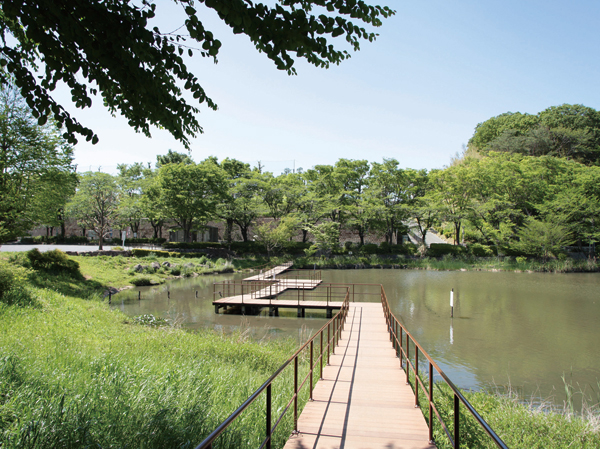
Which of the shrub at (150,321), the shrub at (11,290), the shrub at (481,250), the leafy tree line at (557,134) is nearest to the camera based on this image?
the shrub at (11,290)

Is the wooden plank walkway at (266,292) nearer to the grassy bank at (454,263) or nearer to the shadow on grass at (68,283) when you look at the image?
the shadow on grass at (68,283)

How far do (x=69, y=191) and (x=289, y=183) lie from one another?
22.6 m

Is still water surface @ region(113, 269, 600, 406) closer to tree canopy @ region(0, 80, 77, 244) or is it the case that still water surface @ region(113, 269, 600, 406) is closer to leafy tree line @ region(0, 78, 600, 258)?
tree canopy @ region(0, 80, 77, 244)

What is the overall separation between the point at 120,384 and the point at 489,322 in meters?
12.9

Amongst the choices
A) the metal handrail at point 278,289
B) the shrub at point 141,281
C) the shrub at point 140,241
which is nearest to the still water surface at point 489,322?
the metal handrail at point 278,289

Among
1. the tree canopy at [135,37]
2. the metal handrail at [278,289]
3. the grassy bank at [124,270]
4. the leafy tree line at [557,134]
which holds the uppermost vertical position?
the leafy tree line at [557,134]

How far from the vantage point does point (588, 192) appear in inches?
1356

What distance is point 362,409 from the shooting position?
4707 millimetres

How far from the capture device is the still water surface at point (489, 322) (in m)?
8.44

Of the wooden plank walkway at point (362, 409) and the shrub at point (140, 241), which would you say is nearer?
the wooden plank walkway at point (362, 409)

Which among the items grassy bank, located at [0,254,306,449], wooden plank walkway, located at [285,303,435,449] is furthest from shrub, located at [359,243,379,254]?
wooden plank walkway, located at [285,303,435,449]

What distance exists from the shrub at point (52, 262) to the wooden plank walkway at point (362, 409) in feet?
55.2

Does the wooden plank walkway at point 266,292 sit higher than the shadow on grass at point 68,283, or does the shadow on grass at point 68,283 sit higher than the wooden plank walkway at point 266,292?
the shadow on grass at point 68,283

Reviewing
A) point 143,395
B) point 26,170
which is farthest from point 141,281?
point 143,395
